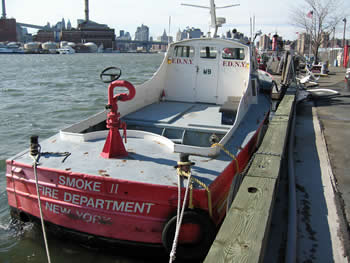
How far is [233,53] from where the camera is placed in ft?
30.1

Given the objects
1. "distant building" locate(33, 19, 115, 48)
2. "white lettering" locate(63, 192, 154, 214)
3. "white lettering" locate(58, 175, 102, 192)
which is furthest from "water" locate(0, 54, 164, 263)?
"distant building" locate(33, 19, 115, 48)

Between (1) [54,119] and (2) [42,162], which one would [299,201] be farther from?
(1) [54,119]

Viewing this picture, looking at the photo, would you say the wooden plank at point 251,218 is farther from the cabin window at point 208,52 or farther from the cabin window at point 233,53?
A: the cabin window at point 208,52

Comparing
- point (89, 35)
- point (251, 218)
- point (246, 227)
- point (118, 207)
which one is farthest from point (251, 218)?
point (89, 35)

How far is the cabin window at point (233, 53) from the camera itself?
9.13 metres

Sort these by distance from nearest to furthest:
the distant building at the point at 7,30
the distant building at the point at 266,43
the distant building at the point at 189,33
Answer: the distant building at the point at 189,33
the distant building at the point at 266,43
the distant building at the point at 7,30

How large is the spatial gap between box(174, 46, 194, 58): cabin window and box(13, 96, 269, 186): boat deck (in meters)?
2.27

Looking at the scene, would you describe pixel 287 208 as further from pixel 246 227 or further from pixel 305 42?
pixel 305 42

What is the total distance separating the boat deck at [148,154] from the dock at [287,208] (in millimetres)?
545

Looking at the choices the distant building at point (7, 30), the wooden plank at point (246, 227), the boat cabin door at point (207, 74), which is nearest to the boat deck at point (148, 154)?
the wooden plank at point (246, 227)

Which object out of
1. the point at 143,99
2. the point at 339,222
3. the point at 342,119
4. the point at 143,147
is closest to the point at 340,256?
the point at 339,222

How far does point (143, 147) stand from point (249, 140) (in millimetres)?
1961

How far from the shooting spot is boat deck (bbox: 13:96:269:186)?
4.70 m

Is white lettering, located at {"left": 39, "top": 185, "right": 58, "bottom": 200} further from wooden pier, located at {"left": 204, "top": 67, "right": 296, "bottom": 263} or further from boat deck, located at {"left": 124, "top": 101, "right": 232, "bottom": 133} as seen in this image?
boat deck, located at {"left": 124, "top": 101, "right": 232, "bottom": 133}
